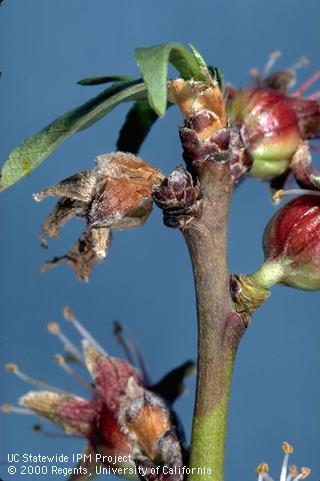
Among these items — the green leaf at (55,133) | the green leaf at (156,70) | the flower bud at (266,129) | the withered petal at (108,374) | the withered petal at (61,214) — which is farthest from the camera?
the withered petal at (108,374)

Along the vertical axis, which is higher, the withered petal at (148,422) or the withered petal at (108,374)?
the withered petal at (108,374)

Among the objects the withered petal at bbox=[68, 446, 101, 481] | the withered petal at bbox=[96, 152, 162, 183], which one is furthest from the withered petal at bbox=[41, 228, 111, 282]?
the withered petal at bbox=[68, 446, 101, 481]

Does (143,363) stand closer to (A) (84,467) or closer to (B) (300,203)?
(A) (84,467)

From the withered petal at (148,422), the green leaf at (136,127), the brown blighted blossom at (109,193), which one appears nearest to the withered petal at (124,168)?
the brown blighted blossom at (109,193)

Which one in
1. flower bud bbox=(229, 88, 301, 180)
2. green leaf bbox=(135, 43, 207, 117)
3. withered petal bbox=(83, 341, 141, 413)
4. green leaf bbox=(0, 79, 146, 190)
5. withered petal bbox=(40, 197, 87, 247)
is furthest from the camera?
withered petal bbox=(83, 341, 141, 413)

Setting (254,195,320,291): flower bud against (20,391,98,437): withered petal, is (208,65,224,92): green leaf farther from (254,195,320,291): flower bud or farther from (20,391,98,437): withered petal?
(20,391,98,437): withered petal

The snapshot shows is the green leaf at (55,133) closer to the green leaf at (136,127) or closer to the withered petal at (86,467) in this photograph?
the green leaf at (136,127)
